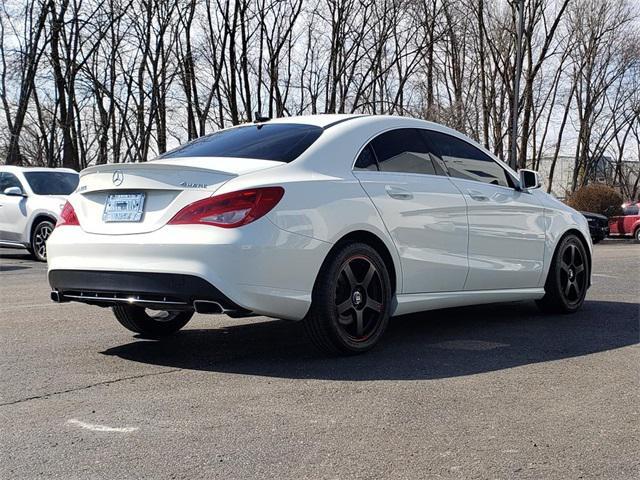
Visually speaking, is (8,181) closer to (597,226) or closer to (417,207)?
(417,207)

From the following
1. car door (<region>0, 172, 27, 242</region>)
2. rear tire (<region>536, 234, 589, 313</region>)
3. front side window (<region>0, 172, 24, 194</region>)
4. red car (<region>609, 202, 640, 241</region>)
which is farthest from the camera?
red car (<region>609, 202, 640, 241</region>)

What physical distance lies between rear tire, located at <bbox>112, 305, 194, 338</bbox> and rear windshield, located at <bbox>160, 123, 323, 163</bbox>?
3.77 feet

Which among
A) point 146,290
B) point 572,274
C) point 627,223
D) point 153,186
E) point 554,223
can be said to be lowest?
point 627,223

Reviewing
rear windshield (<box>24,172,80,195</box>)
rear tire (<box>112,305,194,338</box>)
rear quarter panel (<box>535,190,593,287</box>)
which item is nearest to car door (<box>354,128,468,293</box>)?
rear quarter panel (<box>535,190,593,287</box>)

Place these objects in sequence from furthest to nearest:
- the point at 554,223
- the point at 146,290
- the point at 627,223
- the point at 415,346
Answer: the point at 627,223, the point at 554,223, the point at 415,346, the point at 146,290

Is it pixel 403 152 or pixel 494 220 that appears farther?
pixel 494 220

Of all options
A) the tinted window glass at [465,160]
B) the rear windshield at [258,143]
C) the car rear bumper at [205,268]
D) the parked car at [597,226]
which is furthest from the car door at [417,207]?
the parked car at [597,226]

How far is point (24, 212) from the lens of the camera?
46.1ft

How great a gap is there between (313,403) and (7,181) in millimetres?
12471

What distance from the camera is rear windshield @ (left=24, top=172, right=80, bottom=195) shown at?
48.0ft

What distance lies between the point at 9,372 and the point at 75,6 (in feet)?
90.0

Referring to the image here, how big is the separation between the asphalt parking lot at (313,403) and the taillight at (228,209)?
89cm

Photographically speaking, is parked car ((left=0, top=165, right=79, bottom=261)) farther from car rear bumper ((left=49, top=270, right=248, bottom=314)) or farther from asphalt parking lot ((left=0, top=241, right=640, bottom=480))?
car rear bumper ((left=49, top=270, right=248, bottom=314))

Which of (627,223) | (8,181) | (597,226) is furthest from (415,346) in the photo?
(627,223)
